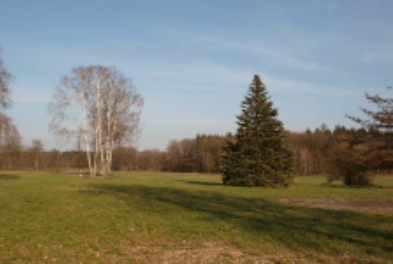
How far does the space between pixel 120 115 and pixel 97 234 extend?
32103 mm

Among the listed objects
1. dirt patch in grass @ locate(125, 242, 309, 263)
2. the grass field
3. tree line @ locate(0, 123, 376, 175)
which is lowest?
dirt patch in grass @ locate(125, 242, 309, 263)

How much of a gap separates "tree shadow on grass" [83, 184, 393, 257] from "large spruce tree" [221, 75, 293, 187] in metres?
12.6

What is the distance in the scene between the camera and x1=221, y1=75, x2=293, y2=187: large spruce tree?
94.1ft

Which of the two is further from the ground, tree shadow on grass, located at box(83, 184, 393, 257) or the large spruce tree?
the large spruce tree

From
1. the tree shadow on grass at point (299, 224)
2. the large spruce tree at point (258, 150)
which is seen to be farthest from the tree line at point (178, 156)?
the tree shadow on grass at point (299, 224)

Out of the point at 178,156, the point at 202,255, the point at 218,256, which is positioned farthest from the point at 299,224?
the point at 178,156

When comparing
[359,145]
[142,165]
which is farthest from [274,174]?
[142,165]

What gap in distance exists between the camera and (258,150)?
28812 millimetres

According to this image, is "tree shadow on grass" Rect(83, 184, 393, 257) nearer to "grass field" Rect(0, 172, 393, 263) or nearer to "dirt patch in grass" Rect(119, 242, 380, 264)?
"grass field" Rect(0, 172, 393, 263)

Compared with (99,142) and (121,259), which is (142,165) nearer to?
(99,142)

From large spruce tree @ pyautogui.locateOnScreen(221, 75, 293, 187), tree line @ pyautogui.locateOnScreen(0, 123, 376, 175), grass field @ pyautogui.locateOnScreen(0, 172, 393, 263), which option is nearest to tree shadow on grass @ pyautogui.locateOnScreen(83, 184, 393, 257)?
grass field @ pyautogui.locateOnScreen(0, 172, 393, 263)

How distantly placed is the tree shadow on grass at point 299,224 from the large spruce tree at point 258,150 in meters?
12.6

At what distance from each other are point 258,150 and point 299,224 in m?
18.0

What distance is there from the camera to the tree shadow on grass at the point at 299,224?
8.38 m
